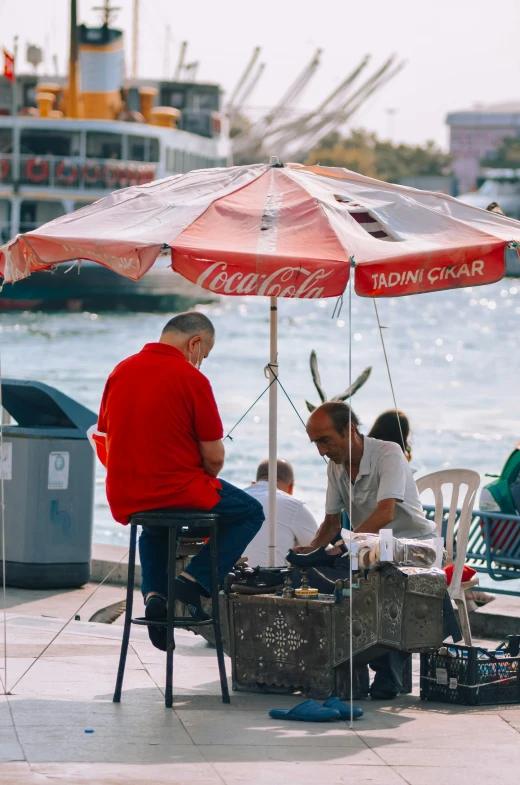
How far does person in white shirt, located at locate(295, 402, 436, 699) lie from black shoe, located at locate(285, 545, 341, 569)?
20 centimetres

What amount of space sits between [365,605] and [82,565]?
335cm

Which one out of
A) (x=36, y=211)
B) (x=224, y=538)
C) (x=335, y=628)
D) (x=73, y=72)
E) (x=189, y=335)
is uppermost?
(x=73, y=72)

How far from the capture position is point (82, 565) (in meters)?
8.51

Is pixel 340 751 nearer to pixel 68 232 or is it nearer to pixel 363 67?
pixel 68 232

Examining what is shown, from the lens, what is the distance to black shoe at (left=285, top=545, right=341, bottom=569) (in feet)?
19.0

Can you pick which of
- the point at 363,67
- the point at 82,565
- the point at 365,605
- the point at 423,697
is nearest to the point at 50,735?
the point at 365,605

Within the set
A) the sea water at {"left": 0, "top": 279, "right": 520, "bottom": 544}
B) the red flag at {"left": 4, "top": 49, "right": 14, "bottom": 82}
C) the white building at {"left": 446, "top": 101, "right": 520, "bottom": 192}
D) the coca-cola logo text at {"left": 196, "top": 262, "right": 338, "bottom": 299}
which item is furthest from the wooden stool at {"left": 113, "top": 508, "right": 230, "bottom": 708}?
the white building at {"left": 446, "top": 101, "right": 520, "bottom": 192}

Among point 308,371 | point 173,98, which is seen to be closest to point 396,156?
point 173,98

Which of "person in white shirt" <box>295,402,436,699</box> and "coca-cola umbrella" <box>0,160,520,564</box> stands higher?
"coca-cola umbrella" <box>0,160,520,564</box>

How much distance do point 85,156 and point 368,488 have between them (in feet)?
154

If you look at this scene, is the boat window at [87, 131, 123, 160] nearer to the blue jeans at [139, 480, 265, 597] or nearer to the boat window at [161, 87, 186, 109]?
the boat window at [161, 87, 186, 109]

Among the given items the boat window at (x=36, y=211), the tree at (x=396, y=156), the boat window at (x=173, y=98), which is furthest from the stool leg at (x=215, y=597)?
the tree at (x=396, y=156)

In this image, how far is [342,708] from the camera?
534 centimetres

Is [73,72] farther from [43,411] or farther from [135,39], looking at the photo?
[43,411]
